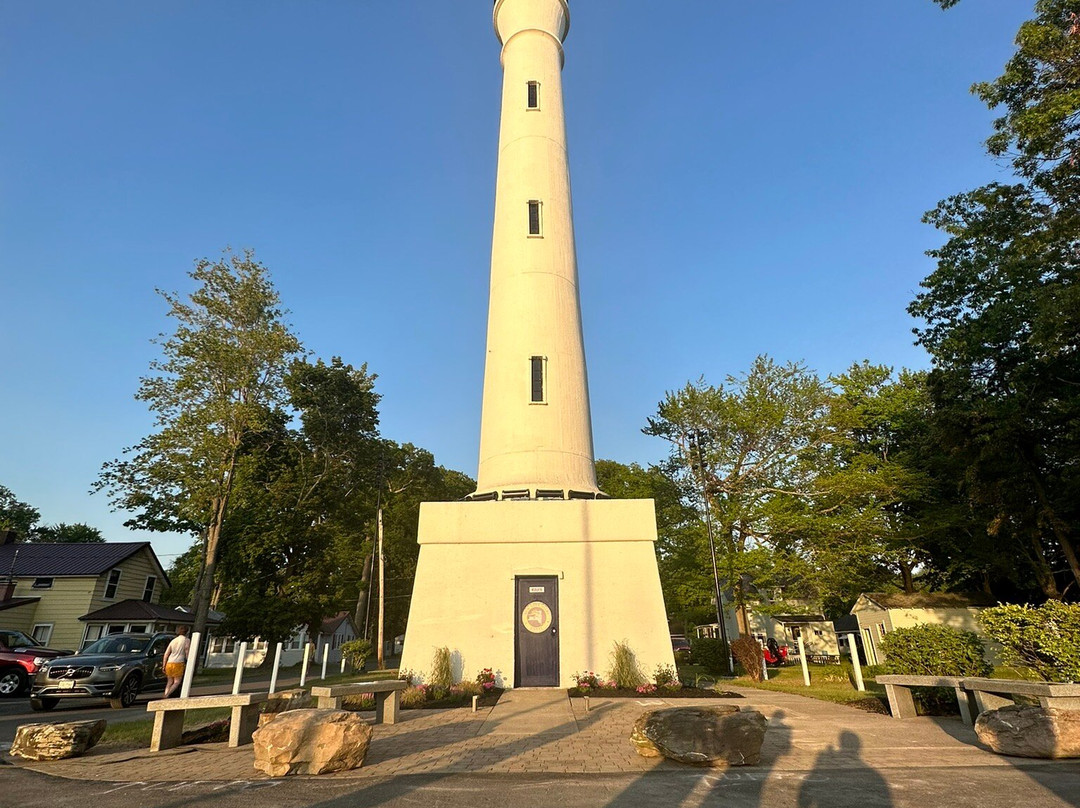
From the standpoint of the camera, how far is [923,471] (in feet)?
84.7

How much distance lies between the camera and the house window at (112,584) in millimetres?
30000

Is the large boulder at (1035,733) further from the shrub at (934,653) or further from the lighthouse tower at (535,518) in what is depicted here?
the lighthouse tower at (535,518)

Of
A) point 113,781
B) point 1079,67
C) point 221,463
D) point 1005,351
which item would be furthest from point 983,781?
point 221,463

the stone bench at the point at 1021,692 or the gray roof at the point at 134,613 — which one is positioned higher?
the gray roof at the point at 134,613

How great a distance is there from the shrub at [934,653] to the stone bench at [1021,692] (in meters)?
0.86

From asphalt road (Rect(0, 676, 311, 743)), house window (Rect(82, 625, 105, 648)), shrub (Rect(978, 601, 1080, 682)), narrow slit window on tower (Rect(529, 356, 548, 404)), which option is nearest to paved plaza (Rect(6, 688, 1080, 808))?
shrub (Rect(978, 601, 1080, 682))

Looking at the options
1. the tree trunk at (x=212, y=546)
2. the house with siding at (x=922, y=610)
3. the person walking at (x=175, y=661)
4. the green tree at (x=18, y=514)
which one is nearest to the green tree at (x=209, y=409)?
the tree trunk at (x=212, y=546)

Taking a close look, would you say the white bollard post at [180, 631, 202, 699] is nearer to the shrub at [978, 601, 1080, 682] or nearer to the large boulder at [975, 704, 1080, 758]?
the large boulder at [975, 704, 1080, 758]

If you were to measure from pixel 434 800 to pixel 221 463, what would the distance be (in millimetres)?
23370

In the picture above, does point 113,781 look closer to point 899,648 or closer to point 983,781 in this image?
point 983,781

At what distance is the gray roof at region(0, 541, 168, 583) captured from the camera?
29328mm

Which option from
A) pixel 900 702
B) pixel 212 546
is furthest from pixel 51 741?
pixel 212 546

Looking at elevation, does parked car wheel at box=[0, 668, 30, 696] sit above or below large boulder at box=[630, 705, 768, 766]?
above

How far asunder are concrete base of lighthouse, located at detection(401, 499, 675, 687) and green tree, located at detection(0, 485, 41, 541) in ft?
201
